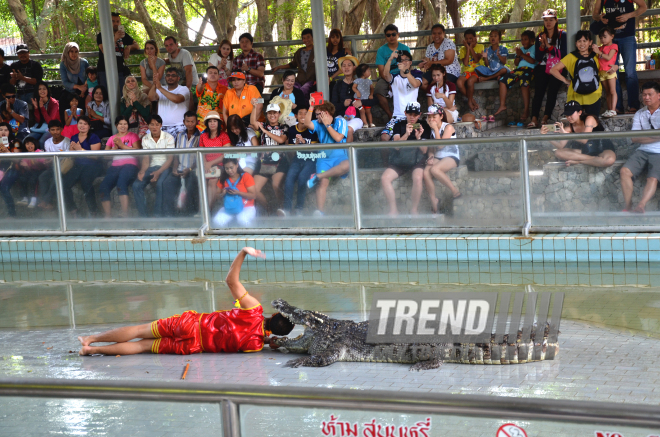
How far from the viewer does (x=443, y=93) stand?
408 inches

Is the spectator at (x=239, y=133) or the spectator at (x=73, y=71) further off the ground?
the spectator at (x=73, y=71)

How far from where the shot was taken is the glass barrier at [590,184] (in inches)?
273

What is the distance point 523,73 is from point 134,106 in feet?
19.9

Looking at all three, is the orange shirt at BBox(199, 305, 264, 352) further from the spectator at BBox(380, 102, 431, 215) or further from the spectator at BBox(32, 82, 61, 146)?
the spectator at BBox(32, 82, 61, 146)

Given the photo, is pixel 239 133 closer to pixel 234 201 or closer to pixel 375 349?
pixel 234 201

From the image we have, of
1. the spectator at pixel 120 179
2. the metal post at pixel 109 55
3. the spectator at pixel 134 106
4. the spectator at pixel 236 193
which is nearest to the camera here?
the spectator at pixel 236 193

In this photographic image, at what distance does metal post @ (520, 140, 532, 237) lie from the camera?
23.9 feet

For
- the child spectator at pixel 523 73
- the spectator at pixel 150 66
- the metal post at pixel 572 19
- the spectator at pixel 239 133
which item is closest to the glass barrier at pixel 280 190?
the spectator at pixel 239 133

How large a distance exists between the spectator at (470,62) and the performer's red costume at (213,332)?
7321mm

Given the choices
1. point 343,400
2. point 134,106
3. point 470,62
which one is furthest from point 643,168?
point 134,106

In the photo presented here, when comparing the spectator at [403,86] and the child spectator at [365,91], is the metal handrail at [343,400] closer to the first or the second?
the spectator at [403,86]

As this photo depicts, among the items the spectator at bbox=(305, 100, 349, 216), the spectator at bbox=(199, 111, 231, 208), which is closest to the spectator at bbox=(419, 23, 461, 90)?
the spectator at bbox=(305, 100, 349, 216)

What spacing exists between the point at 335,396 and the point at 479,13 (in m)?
19.3

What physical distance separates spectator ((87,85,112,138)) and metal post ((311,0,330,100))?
12.2 feet
